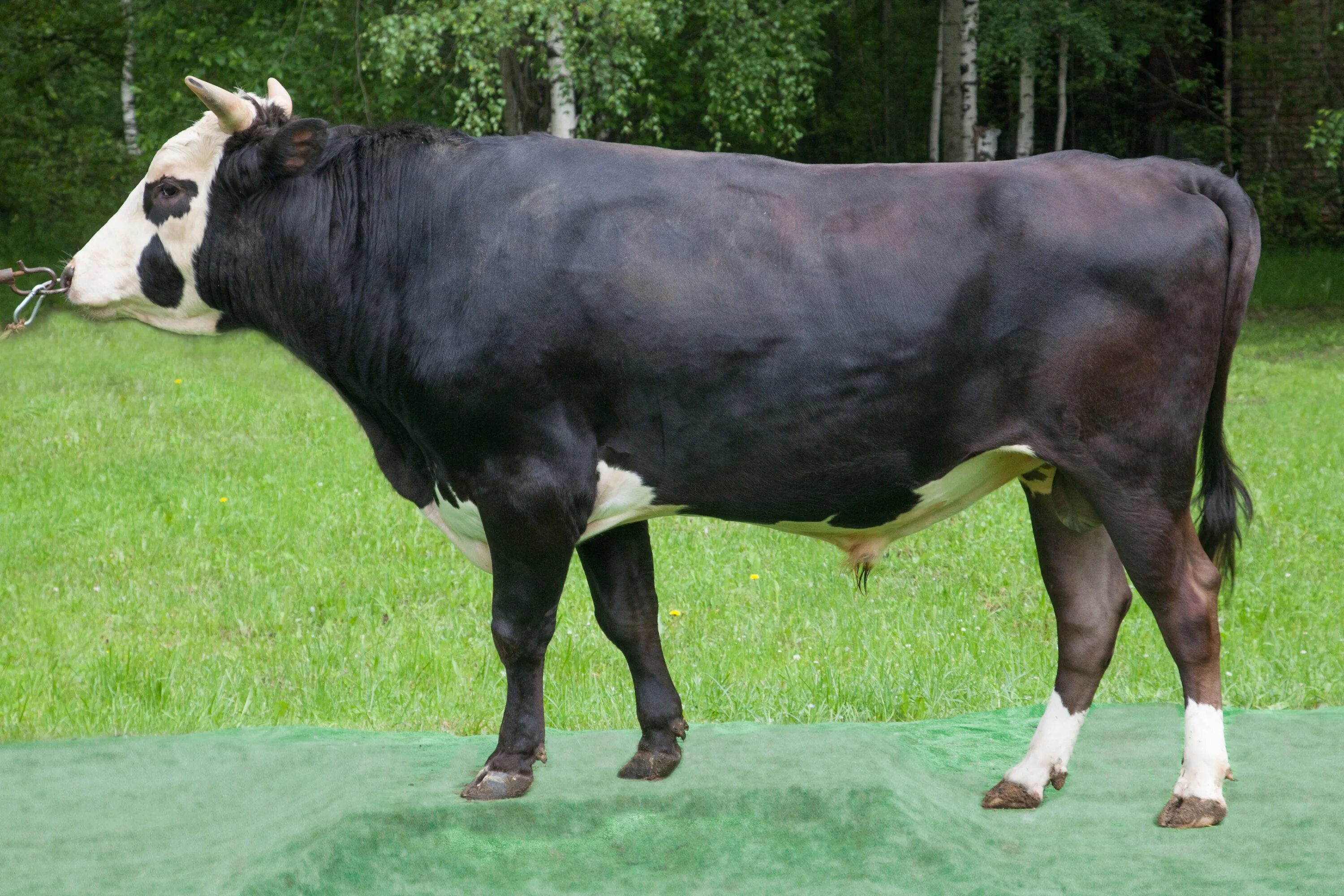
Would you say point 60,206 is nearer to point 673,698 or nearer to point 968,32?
point 968,32

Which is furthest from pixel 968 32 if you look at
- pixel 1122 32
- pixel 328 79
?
pixel 328 79

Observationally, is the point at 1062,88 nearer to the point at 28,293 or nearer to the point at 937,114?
the point at 937,114

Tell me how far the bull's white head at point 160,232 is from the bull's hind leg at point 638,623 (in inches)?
57.2

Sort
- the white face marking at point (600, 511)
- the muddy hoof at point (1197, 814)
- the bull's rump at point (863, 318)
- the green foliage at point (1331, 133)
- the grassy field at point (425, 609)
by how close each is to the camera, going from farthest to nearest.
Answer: the green foliage at point (1331, 133), the grassy field at point (425, 609), the muddy hoof at point (1197, 814), the white face marking at point (600, 511), the bull's rump at point (863, 318)

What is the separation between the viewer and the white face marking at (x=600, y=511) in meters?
3.74

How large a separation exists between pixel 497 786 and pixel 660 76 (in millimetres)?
Answer: 19231

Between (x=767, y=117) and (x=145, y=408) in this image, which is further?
(x=767, y=117)

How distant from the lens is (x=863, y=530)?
393 cm

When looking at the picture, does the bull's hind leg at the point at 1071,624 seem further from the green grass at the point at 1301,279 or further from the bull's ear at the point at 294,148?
the green grass at the point at 1301,279

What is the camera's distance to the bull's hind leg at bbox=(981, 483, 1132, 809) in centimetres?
414

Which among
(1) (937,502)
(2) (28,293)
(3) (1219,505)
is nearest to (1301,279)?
(3) (1219,505)

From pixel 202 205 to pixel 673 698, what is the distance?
205 cm

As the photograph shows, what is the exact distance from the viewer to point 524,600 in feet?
12.5

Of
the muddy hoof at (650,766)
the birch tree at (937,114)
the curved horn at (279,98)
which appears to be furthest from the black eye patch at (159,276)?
the birch tree at (937,114)
